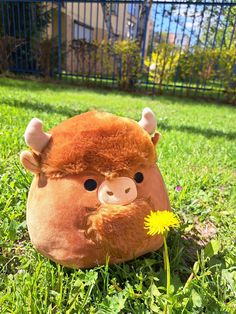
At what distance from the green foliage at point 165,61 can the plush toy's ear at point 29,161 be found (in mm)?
7268

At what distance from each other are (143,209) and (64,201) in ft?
0.90

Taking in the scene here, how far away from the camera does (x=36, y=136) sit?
1.16 meters

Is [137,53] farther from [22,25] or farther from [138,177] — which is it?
[138,177]

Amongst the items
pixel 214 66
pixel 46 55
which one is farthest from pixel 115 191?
pixel 46 55

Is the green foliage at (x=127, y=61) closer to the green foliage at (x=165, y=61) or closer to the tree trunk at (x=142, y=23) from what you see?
the tree trunk at (x=142, y=23)

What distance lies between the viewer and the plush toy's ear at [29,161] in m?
1.17

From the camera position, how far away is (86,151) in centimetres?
113

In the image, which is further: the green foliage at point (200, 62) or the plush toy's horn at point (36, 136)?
the green foliage at point (200, 62)

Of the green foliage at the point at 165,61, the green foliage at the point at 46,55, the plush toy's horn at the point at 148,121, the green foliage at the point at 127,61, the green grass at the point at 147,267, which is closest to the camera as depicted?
the green grass at the point at 147,267

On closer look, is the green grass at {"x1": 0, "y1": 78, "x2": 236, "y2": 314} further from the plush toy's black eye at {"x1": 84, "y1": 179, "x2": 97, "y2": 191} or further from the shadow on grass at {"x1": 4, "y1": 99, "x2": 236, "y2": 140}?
the shadow on grass at {"x1": 4, "y1": 99, "x2": 236, "y2": 140}

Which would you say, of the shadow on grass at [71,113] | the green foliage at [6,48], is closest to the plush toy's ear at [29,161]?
the shadow on grass at [71,113]

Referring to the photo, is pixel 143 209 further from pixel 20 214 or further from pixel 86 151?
pixel 20 214

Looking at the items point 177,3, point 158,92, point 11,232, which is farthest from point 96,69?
point 11,232

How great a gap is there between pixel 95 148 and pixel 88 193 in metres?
0.16
